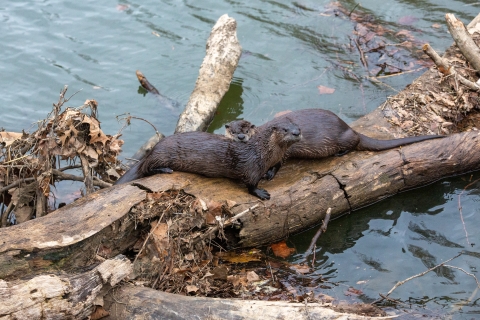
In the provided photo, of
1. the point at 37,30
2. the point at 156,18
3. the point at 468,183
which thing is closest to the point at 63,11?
the point at 37,30

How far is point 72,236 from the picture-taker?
3350 mm

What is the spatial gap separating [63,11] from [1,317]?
652 centimetres

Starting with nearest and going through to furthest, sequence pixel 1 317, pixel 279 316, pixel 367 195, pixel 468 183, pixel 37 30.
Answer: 1. pixel 1 317
2. pixel 279 316
3. pixel 367 195
4. pixel 468 183
5. pixel 37 30

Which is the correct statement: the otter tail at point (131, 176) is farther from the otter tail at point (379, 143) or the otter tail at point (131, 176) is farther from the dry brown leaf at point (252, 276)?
the otter tail at point (379, 143)

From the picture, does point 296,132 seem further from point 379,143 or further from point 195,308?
point 195,308

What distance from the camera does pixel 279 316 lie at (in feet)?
9.81

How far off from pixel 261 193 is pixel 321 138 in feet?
2.38

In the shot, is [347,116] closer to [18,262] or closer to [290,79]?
[290,79]

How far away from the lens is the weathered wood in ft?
10.6

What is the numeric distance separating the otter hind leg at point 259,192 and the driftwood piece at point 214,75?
63.1 inches

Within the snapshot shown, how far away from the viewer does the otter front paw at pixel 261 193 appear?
423cm

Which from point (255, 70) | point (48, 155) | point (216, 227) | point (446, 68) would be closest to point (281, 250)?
point (216, 227)

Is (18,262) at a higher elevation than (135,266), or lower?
higher

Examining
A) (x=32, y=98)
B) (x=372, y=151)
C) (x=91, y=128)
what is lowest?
(x=32, y=98)
